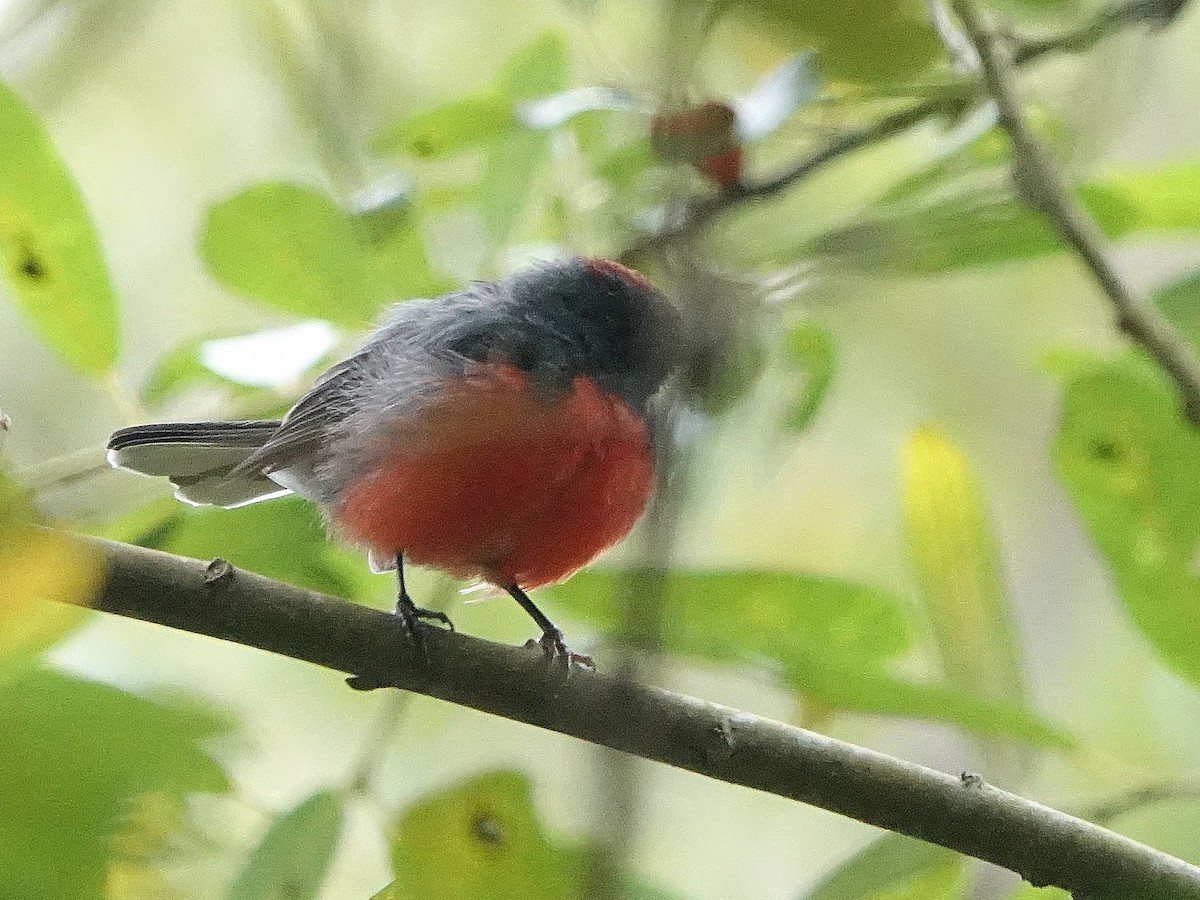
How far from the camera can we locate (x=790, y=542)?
5.09m

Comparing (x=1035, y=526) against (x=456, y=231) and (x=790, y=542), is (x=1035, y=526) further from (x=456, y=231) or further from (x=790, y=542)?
(x=456, y=231)

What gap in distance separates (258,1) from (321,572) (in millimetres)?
1168

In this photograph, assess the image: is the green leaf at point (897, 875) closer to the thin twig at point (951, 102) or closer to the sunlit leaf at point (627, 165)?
the thin twig at point (951, 102)

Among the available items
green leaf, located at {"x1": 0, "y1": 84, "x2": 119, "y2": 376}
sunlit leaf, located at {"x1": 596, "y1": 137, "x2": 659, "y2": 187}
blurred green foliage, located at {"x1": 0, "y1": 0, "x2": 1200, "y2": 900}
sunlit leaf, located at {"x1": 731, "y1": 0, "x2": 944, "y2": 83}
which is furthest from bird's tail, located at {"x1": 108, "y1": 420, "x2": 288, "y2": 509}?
sunlit leaf, located at {"x1": 731, "y1": 0, "x2": 944, "y2": 83}

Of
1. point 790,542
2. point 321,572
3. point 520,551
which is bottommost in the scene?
point 790,542

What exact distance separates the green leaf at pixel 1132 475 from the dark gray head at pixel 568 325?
0.89 m

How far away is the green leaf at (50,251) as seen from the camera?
6.61 ft

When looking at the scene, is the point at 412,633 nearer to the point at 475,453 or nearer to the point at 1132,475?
the point at 475,453

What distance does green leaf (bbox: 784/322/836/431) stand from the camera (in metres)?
2.30

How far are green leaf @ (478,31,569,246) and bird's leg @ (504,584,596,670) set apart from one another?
80 cm

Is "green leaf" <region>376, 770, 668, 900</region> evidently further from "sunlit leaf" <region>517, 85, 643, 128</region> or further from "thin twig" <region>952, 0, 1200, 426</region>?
"thin twig" <region>952, 0, 1200, 426</region>

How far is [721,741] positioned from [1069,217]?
3.70 ft

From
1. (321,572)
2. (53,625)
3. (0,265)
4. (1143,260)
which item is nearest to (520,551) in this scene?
(321,572)

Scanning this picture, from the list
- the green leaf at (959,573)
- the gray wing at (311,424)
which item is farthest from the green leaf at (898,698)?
the gray wing at (311,424)
